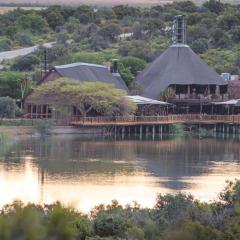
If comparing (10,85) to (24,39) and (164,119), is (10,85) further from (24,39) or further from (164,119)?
(24,39)

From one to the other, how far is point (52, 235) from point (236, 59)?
77318 mm

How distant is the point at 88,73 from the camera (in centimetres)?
6625

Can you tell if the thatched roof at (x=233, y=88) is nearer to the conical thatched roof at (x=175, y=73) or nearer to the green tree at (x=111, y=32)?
the conical thatched roof at (x=175, y=73)

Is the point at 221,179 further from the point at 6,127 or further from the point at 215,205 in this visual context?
the point at 6,127

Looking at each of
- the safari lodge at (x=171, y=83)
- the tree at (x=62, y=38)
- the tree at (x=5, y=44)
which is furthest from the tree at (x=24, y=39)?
the safari lodge at (x=171, y=83)

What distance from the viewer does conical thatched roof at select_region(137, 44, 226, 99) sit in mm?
69062

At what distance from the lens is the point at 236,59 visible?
85000mm

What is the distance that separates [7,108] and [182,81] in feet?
45.5

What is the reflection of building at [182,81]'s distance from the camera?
68.8 meters

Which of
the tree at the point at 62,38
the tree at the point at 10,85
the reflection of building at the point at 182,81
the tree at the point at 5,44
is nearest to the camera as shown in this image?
the tree at the point at 10,85

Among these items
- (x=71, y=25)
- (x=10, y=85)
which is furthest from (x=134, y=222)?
(x=71, y=25)

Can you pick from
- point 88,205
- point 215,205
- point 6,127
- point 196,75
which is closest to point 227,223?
point 215,205

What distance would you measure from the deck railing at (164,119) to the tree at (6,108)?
12.9ft

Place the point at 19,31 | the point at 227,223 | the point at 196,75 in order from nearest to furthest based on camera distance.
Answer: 1. the point at 227,223
2. the point at 196,75
3. the point at 19,31
